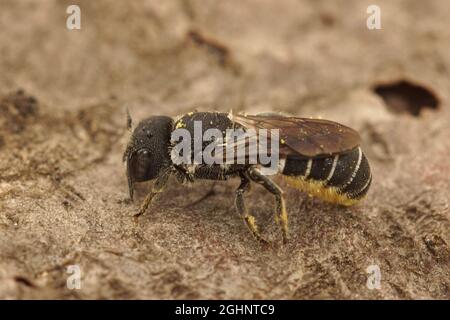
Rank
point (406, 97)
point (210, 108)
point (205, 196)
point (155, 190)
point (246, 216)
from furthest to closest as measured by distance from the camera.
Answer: point (406, 97)
point (210, 108)
point (205, 196)
point (155, 190)
point (246, 216)

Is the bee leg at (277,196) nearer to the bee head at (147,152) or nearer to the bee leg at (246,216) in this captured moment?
the bee leg at (246,216)

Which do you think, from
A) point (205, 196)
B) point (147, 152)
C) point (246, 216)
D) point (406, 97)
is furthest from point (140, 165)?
point (406, 97)

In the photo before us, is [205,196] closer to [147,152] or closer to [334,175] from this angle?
[147,152]

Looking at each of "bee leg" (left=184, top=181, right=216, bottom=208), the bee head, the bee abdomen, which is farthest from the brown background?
the bee head

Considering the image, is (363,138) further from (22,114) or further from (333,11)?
(22,114)

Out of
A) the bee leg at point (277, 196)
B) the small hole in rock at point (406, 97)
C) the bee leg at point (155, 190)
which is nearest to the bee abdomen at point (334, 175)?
the bee leg at point (277, 196)

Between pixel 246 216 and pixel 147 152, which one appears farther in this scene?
pixel 147 152

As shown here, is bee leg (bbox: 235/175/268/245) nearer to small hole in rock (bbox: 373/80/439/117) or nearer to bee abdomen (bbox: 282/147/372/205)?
bee abdomen (bbox: 282/147/372/205)

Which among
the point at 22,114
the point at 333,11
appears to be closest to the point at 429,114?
the point at 333,11
